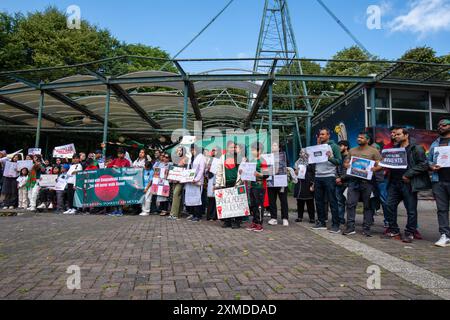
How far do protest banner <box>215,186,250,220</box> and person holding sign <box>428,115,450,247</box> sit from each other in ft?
12.1

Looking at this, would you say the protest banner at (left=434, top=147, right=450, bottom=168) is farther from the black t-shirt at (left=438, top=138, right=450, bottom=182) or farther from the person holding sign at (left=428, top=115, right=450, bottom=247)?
the black t-shirt at (left=438, top=138, right=450, bottom=182)

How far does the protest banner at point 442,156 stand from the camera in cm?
549

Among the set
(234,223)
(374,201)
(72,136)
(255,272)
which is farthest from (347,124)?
(72,136)

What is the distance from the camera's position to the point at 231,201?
7.39m

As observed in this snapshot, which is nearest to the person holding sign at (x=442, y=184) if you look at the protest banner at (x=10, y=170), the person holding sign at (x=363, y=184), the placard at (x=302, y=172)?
the person holding sign at (x=363, y=184)

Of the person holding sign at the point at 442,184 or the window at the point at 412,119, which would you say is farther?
the window at the point at 412,119

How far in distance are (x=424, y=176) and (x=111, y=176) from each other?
8251 mm

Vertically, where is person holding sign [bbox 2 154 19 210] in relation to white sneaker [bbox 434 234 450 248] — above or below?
above

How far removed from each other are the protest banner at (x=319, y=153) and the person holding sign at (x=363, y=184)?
481 mm

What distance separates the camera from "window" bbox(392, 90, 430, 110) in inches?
566

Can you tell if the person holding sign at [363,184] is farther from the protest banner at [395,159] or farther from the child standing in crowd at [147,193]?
the child standing in crowd at [147,193]

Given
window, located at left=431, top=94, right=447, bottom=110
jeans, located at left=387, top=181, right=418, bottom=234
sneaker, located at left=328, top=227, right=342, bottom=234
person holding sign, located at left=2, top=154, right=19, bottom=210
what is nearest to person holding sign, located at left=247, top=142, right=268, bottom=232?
sneaker, located at left=328, top=227, right=342, bottom=234

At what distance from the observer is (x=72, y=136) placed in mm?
23391
